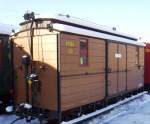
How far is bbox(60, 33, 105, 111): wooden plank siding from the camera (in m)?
7.68

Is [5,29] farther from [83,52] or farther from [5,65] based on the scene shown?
[83,52]

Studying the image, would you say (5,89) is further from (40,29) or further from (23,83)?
(40,29)

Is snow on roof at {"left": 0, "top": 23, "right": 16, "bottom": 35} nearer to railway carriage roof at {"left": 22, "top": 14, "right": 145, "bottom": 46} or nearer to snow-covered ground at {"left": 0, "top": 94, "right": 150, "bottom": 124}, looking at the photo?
railway carriage roof at {"left": 22, "top": 14, "right": 145, "bottom": 46}

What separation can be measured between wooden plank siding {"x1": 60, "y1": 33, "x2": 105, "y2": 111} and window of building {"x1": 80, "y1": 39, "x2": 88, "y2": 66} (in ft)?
0.41

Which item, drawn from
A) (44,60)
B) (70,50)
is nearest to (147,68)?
(70,50)

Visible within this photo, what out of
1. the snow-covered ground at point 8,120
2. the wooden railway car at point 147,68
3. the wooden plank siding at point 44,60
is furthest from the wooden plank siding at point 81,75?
the wooden railway car at point 147,68

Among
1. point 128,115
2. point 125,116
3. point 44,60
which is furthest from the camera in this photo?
point 128,115

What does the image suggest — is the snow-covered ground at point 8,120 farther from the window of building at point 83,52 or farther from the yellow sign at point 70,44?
the yellow sign at point 70,44

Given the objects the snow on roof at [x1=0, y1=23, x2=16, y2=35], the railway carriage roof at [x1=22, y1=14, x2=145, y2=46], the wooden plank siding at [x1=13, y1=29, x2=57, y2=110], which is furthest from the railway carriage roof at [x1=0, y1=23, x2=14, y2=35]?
the railway carriage roof at [x1=22, y1=14, x2=145, y2=46]

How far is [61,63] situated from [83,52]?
4.23 feet

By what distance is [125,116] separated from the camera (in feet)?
30.3

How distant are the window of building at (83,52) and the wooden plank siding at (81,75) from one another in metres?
0.13

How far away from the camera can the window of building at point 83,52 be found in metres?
8.50

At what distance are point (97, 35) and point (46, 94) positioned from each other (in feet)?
8.85
